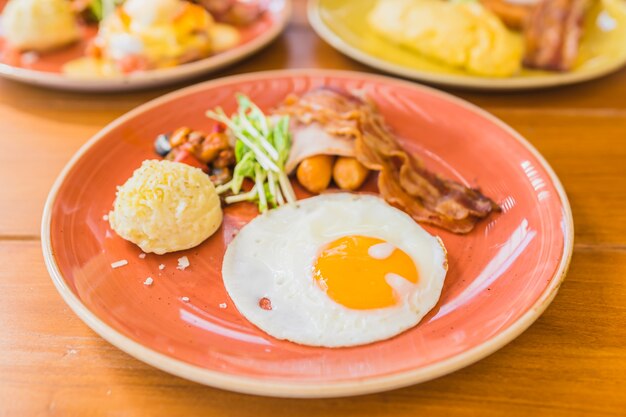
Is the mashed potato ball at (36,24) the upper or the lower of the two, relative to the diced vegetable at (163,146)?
upper

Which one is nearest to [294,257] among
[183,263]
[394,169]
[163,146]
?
[183,263]

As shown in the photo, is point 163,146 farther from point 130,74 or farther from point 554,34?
point 554,34

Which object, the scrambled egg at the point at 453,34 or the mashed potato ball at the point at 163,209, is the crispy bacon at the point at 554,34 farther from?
the mashed potato ball at the point at 163,209

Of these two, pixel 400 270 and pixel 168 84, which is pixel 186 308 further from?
pixel 168 84

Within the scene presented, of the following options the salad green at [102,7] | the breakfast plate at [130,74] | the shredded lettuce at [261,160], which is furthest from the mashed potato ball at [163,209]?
the salad green at [102,7]

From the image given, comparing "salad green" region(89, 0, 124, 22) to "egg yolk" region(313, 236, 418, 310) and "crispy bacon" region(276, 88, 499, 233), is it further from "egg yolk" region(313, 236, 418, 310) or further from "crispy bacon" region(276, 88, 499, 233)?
"egg yolk" region(313, 236, 418, 310)

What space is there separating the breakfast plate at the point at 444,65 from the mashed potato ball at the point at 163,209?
1.62 metres

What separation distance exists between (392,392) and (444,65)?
7.64 feet

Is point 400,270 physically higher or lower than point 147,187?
lower

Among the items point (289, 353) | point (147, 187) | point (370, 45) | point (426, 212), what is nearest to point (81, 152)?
point (147, 187)

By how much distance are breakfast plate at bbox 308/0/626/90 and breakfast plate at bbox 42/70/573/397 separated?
411 mm

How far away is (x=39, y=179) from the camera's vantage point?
2.73 metres

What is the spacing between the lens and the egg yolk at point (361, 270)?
6.43 ft

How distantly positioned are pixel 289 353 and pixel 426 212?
0.96 m
